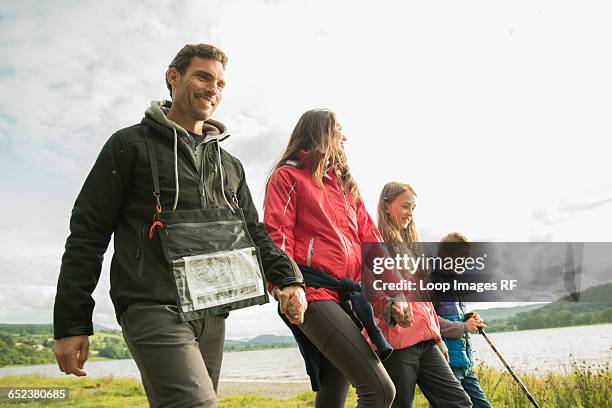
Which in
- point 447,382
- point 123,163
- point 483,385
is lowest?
point 483,385

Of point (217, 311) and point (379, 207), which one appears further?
point (379, 207)

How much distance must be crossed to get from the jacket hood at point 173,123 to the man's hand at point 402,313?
1325mm

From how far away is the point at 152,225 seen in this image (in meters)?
1.96

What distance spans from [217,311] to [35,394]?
728 centimetres

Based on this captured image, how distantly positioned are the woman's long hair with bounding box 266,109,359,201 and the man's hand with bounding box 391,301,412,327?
685 mm

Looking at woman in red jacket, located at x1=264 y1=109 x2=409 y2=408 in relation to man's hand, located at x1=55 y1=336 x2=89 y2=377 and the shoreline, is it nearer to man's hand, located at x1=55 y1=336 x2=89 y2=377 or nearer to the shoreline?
man's hand, located at x1=55 y1=336 x2=89 y2=377

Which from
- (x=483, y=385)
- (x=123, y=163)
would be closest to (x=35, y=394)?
(x=483, y=385)

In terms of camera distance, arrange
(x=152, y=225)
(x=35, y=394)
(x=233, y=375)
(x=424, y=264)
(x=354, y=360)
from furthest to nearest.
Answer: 1. (x=233, y=375)
2. (x=35, y=394)
3. (x=424, y=264)
4. (x=354, y=360)
5. (x=152, y=225)

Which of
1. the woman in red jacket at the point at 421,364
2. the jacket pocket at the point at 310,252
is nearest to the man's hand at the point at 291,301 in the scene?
the jacket pocket at the point at 310,252

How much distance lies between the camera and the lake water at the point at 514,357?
5449 mm

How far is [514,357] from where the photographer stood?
21.0 feet

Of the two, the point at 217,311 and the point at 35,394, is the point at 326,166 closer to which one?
the point at 217,311

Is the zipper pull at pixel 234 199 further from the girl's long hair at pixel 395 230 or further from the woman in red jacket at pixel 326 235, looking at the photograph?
the girl's long hair at pixel 395 230

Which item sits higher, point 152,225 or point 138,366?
point 152,225
